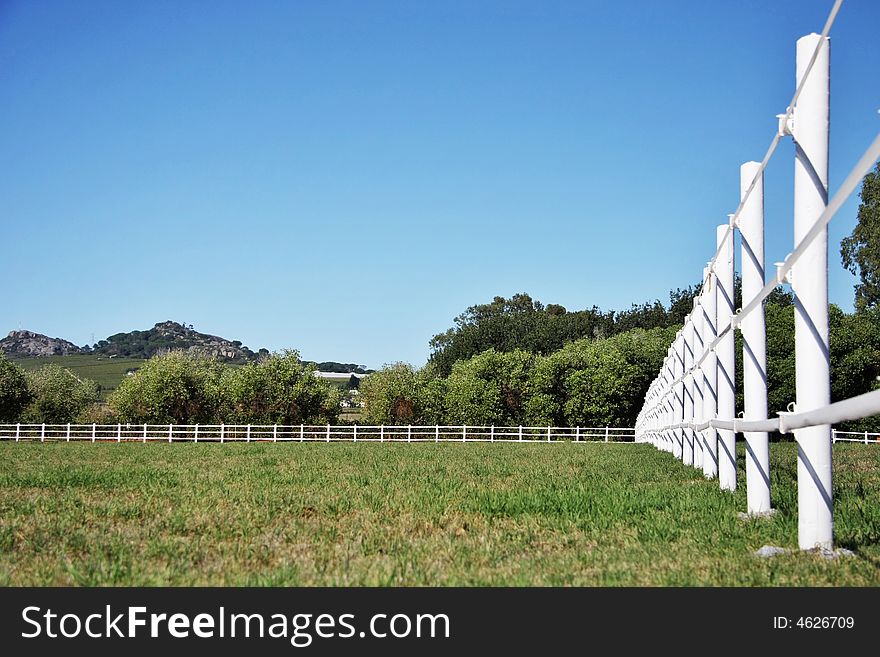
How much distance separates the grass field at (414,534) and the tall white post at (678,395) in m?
4.93

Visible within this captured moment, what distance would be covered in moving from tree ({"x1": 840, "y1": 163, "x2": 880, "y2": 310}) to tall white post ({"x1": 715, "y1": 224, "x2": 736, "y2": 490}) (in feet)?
105

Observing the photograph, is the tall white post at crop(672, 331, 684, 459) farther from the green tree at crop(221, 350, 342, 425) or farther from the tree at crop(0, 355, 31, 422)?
the tree at crop(0, 355, 31, 422)

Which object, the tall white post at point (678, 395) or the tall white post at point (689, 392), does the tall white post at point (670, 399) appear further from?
the tall white post at point (689, 392)

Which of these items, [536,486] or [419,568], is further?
[536,486]

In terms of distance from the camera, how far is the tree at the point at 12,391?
61125 mm

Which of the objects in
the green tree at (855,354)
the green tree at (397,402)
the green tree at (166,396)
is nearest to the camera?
the green tree at (855,354)

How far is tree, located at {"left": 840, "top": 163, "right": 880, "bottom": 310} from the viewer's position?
39531mm

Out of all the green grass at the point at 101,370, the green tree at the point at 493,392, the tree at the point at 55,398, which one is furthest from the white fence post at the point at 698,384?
the green grass at the point at 101,370

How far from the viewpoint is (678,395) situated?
1525 centimetres
